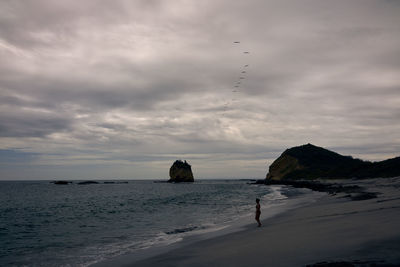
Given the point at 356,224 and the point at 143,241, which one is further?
the point at 143,241

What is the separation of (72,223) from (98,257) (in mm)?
15503

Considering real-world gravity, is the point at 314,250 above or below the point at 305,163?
below

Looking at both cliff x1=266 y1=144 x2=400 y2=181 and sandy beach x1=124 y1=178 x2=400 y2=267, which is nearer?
sandy beach x1=124 y1=178 x2=400 y2=267

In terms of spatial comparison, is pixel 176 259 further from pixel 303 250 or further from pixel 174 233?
pixel 174 233

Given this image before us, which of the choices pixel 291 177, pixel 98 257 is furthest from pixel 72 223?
pixel 291 177

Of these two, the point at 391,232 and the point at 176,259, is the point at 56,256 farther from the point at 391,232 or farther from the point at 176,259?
the point at 391,232

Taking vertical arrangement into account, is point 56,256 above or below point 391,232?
below

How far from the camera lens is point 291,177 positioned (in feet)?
545

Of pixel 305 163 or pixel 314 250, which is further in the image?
pixel 305 163

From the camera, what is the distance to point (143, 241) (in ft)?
59.3

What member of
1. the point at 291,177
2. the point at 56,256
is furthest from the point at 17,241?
the point at 291,177

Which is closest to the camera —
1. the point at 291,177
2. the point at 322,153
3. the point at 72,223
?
the point at 72,223

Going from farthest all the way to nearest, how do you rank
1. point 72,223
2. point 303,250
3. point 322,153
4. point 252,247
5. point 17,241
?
point 322,153, point 72,223, point 17,241, point 252,247, point 303,250

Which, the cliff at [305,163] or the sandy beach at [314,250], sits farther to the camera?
the cliff at [305,163]
